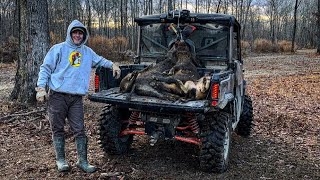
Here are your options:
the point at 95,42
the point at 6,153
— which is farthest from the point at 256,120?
the point at 95,42

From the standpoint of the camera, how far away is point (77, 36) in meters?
5.11

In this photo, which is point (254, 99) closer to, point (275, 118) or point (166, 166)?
point (275, 118)

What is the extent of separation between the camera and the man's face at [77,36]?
5.11m

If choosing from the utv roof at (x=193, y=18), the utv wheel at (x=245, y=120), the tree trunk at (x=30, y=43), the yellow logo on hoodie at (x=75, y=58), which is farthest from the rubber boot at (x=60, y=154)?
the tree trunk at (x=30, y=43)

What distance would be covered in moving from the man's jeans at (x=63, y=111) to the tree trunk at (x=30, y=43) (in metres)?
3.69

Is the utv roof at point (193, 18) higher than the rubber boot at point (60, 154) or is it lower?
higher

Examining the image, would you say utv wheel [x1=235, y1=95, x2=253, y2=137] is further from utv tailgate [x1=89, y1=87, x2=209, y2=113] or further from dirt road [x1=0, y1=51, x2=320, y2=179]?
utv tailgate [x1=89, y1=87, x2=209, y2=113]

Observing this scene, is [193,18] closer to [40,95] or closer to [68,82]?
[68,82]

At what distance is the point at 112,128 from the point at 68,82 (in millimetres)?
1029

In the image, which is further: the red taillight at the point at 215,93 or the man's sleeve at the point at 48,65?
the man's sleeve at the point at 48,65

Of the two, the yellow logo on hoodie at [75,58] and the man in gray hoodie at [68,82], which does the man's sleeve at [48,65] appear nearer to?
the man in gray hoodie at [68,82]

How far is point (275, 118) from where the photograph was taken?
9.20 m

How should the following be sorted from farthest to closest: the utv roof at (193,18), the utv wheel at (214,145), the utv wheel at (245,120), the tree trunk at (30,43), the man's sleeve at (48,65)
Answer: the tree trunk at (30,43), the utv wheel at (245,120), the utv roof at (193,18), the utv wheel at (214,145), the man's sleeve at (48,65)

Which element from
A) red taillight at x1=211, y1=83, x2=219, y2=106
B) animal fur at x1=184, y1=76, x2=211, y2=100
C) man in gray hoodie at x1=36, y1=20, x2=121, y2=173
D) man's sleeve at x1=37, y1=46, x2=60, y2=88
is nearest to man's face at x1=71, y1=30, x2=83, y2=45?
man in gray hoodie at x1=36, y1=20, x2=121, y2=173
